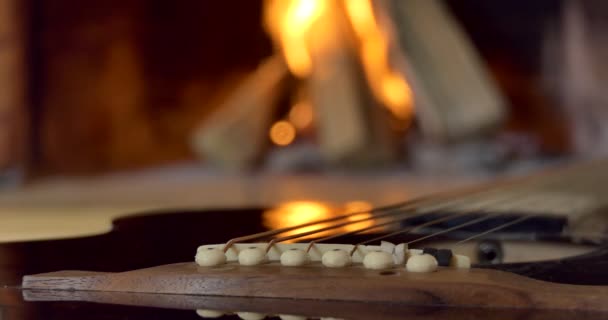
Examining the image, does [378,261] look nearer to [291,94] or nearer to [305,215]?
[305,215]

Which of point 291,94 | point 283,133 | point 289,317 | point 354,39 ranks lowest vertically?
point 289,317

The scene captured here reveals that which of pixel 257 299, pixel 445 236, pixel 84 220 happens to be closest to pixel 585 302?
pixel 257 299

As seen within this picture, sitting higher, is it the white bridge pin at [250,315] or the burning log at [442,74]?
the burning log at [442,74]

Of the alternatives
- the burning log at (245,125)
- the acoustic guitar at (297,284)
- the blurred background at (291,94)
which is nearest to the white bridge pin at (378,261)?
the acoustic guitar at (297,284)

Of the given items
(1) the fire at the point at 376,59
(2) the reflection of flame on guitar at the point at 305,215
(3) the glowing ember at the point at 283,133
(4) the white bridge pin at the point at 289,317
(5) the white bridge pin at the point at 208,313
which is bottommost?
(4) the white bridge pin at the point at 289,317

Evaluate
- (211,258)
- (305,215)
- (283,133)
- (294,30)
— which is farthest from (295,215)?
(283,133)

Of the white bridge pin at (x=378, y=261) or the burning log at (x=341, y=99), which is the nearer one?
the white bridge pin at (x=378, y=261)

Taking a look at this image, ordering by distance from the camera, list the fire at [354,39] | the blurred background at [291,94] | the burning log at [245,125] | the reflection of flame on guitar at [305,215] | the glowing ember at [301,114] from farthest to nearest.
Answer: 1. the glowing ember at [301,114]
2. the burning log at [245,125]
3. the fire at [354,39]
4. the blurred background at [291,94]
5. the reflection of flame on guitar at [305,215]

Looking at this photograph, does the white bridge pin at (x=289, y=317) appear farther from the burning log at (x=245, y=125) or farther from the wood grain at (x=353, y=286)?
the burning log at (x=245, y=125)

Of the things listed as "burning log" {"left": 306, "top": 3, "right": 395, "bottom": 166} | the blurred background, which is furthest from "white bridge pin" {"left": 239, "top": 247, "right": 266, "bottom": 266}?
"burning log" {"left": 306, "top": 3, "right": 395, "bottom": 166}

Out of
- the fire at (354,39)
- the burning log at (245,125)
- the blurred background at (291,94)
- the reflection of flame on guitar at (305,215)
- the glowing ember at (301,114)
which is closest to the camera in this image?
the reflection of flame on guitar at (305,215)
